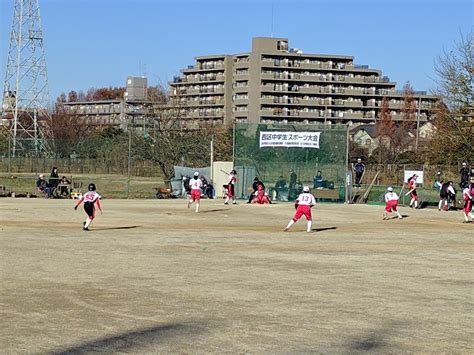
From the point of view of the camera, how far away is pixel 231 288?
599 inches

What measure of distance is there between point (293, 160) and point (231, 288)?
2906 cm

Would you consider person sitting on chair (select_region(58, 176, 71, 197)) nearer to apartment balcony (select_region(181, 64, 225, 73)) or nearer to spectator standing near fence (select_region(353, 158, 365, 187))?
spectator standing near fence (select_region(353, 158, 365, 187))

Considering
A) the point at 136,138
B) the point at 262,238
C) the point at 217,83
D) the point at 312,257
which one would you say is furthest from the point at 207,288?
the point at 217,83

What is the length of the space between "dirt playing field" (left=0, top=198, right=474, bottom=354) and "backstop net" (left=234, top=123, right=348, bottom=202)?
14302 mm

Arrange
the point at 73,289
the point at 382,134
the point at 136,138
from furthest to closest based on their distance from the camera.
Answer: the point at 382,134, the point at 136,138, the point at 73,289

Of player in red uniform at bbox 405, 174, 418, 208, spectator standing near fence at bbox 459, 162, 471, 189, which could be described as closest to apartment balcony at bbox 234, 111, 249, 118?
player in red uniform at bbox 405, 174, 418, 208

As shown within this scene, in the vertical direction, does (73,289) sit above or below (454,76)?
below

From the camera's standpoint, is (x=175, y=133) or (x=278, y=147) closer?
(x=278, y=147)

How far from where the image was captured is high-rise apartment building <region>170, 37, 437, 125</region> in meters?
98.8

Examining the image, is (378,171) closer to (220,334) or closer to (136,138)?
(136,138)

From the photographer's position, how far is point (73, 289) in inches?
579

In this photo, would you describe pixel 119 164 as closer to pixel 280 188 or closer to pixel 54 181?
pixel 54 181

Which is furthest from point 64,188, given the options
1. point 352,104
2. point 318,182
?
point 352,104

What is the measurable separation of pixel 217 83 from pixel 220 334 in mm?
94879
